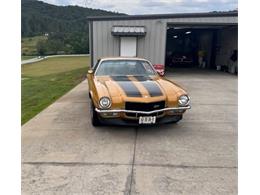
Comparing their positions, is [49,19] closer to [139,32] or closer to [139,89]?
[139,32]

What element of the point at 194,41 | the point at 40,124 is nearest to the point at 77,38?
the point at 194,41

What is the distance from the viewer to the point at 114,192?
327cm

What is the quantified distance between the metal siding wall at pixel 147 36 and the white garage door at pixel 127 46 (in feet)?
0.72

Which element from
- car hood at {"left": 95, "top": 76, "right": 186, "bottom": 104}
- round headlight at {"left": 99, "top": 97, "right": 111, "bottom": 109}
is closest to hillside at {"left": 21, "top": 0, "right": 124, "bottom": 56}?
car hood at {"left": 95, "top": 76, "right": 186, "bottom": 104}

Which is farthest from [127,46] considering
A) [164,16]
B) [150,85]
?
[150,85]

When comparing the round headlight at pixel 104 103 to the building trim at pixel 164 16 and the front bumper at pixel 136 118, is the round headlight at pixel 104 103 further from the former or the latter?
the building trim at pixel 164 16

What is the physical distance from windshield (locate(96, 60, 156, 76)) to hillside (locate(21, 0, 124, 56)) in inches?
1752

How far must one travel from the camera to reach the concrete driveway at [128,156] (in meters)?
3.42

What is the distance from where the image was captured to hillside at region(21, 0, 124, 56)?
Answer: 53656 mm

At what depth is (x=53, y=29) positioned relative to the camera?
59562mm

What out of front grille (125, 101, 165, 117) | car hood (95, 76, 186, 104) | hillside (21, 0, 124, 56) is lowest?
front grille (125, 101, 165, 117)

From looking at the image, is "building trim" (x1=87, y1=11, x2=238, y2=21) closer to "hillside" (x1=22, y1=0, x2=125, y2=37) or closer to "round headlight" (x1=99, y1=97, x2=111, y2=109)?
"round headlight" (x1=99, y1=97, x2=111, y2=109)

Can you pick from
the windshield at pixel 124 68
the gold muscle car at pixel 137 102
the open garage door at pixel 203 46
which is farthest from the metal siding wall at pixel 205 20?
the gold muscle car at pixel 137 102
